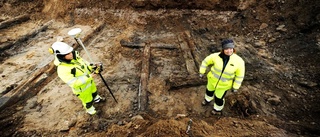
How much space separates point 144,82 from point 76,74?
179 centimetres

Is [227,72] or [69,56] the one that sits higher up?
[69,56]

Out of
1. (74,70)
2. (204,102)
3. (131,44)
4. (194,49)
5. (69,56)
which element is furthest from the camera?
(131,44)

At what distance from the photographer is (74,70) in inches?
152

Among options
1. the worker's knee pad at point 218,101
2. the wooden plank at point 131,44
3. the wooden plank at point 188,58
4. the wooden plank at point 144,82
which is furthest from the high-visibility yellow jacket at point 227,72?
the wooden plank at point 131,44

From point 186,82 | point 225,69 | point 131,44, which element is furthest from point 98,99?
point 225,69

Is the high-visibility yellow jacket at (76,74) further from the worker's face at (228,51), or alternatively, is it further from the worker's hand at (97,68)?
the worker's face at (228,51)

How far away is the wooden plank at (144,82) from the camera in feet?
15.5

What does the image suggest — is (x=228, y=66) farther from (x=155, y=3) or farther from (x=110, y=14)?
(x=110, y=14)

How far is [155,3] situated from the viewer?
7.88m

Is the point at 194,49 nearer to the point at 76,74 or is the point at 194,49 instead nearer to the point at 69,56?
the point at 76,74

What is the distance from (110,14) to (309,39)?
23.3ft

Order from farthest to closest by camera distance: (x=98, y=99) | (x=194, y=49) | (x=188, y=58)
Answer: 1. (x=194, y=49)
2. (x=188, y=58)
3. (x=98, y=99)

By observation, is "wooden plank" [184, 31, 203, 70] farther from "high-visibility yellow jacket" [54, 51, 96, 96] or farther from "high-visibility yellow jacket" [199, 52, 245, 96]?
"high-visibility yellow jacket" [54, 51, 96, 96]

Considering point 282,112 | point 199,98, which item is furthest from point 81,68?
point 282,112
